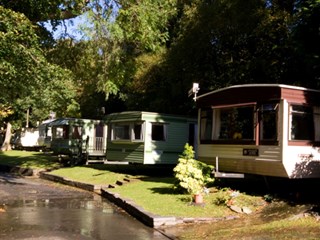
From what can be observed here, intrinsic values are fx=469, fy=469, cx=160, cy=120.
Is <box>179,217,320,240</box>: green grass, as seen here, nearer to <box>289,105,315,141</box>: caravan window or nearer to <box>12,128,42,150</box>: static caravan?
<box>289,105,315,141</box>: caravan window

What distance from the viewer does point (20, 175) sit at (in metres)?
24.3

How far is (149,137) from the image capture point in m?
20.4

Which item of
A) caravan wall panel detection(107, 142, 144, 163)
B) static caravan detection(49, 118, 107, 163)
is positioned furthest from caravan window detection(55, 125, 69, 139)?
caravan wall panel detection(107, 142, 144, 163)

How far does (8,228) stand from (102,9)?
9861 mm

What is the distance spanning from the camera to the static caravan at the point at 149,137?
2034 cm

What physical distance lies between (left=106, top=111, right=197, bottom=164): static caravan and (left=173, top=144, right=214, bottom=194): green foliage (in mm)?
6417

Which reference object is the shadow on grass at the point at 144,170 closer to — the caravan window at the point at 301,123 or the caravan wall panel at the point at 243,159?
the caravan wall panel at the point at 243,159

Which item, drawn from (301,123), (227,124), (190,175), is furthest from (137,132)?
(301,123)

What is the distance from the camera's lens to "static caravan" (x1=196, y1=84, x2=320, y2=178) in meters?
12.6

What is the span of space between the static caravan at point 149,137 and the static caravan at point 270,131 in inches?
239

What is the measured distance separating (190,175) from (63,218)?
3848 millimetres

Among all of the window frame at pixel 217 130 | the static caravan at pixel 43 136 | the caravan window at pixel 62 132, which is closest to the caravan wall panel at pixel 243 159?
the window frame at pixel 217 130

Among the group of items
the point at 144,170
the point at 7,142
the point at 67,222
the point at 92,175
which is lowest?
the point at 67,222

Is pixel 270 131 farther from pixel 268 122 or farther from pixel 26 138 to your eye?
pixel 26 138
